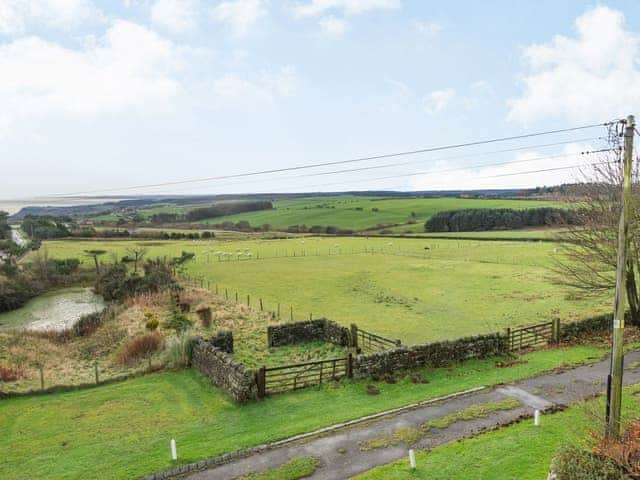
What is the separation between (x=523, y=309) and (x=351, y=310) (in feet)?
39.2

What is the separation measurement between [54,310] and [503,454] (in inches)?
1537

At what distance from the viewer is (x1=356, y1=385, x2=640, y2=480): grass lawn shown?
10055mm

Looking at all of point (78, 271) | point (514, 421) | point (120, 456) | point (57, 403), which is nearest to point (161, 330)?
point (57, 403)

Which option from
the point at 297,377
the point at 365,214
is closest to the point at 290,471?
the point at 297,377

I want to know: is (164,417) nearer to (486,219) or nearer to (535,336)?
(535,336)

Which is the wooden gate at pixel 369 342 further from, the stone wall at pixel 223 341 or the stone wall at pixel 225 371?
the stone wall at pixel 225 371

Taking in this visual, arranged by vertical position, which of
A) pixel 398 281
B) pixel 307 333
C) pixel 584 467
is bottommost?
pixel 398 281

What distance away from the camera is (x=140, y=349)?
23094 millimetres

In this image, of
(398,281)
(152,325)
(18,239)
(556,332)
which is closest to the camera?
(556,332)

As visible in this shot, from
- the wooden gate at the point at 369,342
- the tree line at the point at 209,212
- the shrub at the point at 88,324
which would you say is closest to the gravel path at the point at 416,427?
the wooden gate at the point at 369,342

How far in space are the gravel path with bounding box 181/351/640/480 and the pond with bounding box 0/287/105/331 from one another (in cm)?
2636

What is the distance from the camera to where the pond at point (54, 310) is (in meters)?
33.6

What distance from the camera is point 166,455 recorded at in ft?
39.9

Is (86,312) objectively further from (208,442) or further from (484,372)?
(484,372)
